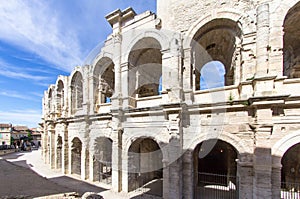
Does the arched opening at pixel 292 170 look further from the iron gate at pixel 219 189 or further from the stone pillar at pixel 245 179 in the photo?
the stone pillar at pixel 245 179

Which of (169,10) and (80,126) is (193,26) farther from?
(80,126)

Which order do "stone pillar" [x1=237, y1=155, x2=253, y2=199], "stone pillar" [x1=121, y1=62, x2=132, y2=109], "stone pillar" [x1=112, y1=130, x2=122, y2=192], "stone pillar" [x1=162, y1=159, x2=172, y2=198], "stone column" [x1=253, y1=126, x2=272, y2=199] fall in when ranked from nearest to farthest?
1. "stone column" [x1=253, y1=126, x2=272, y2=199]
2. "stone pillar" [x1=237, y1=155, x2=253, y2=199]
3. "stone pillar" [x1=162, y1=159, x2=172, y2=198]
4. "stone pillar" [x1=112, y1=130, x2=122, y2=192]
5. "stone pillar" [x1=121, y1=62, x2=132, y2=109]

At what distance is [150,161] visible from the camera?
1062 centimetres

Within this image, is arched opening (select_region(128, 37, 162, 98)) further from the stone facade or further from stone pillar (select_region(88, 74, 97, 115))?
stone pillar (select_region(88, 74, 97, 115))

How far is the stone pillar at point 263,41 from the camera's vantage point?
5.82 m

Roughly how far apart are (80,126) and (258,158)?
1003 cm

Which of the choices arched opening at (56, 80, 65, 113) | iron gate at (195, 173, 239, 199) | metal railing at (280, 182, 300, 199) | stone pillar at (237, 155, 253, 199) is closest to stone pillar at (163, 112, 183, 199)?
iron gate at (195, 173, 239, 199)

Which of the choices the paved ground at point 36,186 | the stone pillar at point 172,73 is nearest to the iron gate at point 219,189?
the stone pillar at point 172,73

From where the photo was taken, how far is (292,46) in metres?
8.84

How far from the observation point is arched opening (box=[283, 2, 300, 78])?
7.07 meters

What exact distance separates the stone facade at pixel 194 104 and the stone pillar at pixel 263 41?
3 cm

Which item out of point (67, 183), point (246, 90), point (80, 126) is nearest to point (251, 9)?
point (246, 90)

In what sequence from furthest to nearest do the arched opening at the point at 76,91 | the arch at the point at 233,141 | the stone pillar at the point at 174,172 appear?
the arched opening at the point at 76,91, the stone pillar at the point at 174,172, the arch at the point at 233,141

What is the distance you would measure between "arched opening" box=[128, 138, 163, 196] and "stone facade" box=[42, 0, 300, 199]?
61mm
